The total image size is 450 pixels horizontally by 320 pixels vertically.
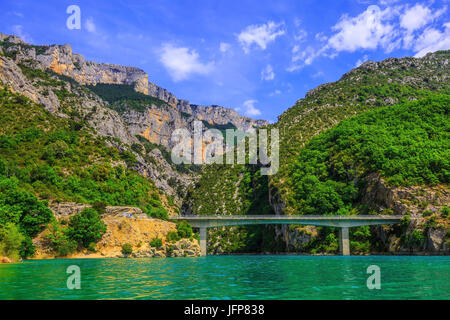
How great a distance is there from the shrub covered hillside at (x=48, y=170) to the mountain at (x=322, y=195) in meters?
31.8

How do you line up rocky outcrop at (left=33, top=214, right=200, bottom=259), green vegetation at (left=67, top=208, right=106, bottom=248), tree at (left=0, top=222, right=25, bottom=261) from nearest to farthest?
tree at (left=0, top=222, right=25, bottom=261) → rocky outcrop at (left=33, top=214, right=200, bottom=259) → green vegetation at (left=67, top=208, right=106, bottom=248)

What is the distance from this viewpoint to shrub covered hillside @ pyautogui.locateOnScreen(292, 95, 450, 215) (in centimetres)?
8775

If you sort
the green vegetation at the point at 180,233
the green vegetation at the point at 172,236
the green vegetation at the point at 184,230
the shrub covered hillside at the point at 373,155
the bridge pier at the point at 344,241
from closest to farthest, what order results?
the green vegetation at the point at 172,236 < the green vegetation at the point at 180,233 < the bridge pier at the point at 344,241 < the green vegetation at the point at 184,230 < the shrub covered hillside at the point at 373,155

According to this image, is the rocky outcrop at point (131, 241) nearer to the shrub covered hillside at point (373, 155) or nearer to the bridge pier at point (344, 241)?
the bridge pier at point (344, 241)

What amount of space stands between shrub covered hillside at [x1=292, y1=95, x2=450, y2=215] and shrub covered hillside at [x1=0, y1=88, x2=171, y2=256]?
4268 cm

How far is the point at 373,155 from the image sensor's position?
96.2 m

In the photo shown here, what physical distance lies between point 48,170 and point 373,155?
79.1 m

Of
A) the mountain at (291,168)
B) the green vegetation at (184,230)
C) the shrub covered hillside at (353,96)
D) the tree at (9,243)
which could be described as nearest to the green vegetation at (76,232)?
the mountain at (291,168)

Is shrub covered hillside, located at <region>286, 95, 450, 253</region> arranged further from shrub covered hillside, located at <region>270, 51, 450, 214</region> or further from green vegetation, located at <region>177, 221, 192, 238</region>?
green vegetation, located at <region>177, 221, 192, 238</region>

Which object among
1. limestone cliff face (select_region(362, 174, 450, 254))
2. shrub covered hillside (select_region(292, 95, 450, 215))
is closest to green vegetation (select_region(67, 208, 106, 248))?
shrub covered hillside (select_region(292, 95, 450, 215))

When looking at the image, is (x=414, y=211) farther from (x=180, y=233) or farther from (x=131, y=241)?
(x=131, y=241)

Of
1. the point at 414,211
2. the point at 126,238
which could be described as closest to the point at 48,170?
the point at 126,238

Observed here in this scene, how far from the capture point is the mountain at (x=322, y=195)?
80.7 metres

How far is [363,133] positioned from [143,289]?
98.6 meters
